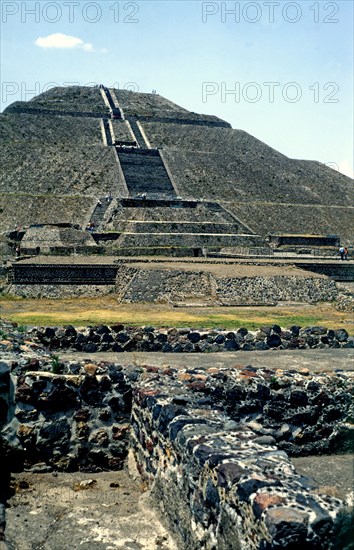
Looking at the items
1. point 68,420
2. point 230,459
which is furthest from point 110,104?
point 230,459

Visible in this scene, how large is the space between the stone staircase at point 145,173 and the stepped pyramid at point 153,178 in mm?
104

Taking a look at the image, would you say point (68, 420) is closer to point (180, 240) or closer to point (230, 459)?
point (230, 459)

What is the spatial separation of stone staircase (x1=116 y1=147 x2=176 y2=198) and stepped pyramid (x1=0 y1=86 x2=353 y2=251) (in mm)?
104

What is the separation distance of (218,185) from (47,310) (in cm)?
4032

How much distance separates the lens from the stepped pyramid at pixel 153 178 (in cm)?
4816

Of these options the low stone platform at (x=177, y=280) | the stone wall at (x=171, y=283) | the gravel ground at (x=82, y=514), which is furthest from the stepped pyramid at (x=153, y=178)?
the gravel ground at (x=82, y=514)

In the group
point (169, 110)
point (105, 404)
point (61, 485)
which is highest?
point (169, 110)

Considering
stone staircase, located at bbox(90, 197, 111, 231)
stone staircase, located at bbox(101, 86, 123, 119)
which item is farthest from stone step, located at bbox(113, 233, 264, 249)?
stone staircase, located at bbox(101, 86, 123, 119)

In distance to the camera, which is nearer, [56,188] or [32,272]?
[32,272]

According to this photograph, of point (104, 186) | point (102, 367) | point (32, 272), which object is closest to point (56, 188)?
point (104, 186)

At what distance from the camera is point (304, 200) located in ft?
205

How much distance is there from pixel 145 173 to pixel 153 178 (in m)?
1.42

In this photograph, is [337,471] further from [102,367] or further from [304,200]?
[304,200]

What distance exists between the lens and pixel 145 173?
202 feet
